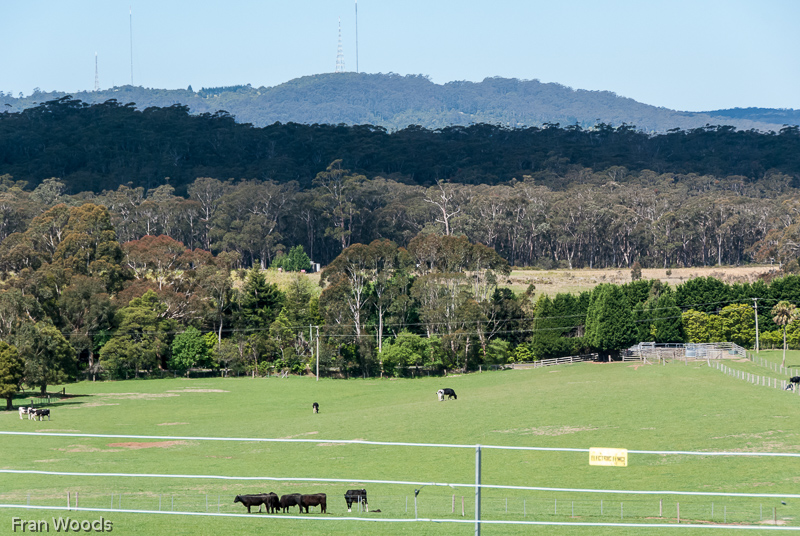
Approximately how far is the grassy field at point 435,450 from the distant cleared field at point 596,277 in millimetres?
46021

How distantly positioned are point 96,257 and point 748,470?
9478 cm

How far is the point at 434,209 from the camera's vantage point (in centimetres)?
17650

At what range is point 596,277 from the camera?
458 ft

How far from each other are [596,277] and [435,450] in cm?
9754

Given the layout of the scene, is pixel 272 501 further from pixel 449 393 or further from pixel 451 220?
pixel 451 220

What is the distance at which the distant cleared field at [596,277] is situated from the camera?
13062 cm

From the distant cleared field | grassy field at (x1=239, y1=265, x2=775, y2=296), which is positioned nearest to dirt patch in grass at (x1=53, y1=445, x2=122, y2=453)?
grassy field at (x1=239, y1=265, x2=775, y2=296)

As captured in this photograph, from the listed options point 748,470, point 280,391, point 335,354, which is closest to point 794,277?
point 335,354

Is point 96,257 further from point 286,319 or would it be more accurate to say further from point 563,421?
point 563,421

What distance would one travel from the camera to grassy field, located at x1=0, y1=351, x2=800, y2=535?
3028cm

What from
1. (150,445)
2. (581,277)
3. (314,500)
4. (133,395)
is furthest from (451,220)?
(314,500)

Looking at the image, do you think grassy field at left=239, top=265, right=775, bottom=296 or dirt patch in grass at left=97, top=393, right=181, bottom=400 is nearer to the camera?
dirt patch in grass at left=97, top=393, right=181, bottom=400

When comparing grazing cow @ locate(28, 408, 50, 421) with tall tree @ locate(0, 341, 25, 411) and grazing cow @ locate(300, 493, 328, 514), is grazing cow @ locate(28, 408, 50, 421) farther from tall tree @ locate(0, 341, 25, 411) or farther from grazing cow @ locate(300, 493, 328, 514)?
grazing cow @ locate(300, 493, 328, 514)

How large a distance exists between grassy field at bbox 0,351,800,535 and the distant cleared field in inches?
1812
